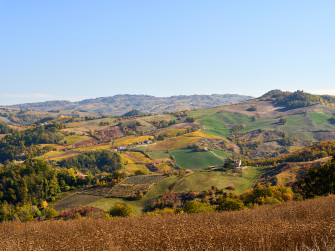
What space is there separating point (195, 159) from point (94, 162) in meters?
60.0

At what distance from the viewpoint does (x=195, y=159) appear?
147250mm

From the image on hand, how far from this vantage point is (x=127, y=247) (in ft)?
26.5

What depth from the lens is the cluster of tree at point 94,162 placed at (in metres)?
140

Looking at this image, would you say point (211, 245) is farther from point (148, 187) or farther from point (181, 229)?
point (148, 187)

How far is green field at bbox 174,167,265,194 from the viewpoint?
70.9 m

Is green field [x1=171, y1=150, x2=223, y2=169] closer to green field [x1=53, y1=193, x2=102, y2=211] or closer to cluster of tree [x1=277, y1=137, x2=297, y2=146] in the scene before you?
cluster of tree [x1=277, y1=137, x2=297, y2=146]

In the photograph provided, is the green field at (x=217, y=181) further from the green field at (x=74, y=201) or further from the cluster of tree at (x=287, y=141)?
the cluster of tree at (x=287, y=141)

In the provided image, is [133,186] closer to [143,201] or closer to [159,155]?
[143,201]

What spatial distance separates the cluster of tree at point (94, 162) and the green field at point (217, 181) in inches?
2726

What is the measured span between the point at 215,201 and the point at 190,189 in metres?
10.7

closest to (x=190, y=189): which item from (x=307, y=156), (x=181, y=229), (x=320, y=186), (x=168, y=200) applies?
(x=168, y=200)

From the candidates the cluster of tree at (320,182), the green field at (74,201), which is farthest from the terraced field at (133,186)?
the cluster of tree at (320,182)

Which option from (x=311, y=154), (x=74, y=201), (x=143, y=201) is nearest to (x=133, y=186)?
(x=143, y=201)

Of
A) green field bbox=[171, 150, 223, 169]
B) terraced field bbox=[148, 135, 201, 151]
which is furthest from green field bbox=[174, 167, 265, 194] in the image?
terraced field bbox=[148, 135, 201, 151]
